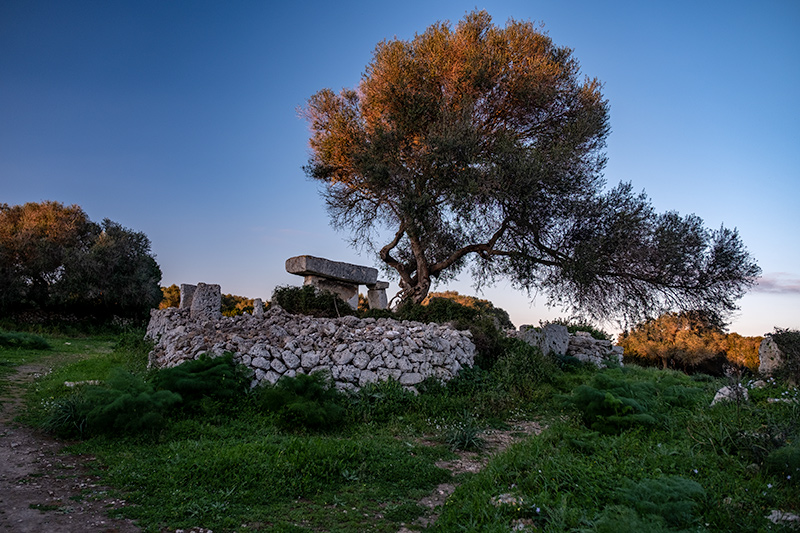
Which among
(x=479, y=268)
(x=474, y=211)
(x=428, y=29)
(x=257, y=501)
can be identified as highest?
(x=428, y=29)

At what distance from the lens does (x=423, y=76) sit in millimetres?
16406

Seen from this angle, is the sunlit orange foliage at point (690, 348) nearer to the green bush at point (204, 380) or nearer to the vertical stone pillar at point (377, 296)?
the vertical stone pillar at point (377, 296)

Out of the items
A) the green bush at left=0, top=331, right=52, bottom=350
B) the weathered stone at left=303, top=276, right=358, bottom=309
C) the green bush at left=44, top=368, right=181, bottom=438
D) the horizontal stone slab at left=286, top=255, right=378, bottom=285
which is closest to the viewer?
the green bush at left=44, top=368, right=181, bottom=438

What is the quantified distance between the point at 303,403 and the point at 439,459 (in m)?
2.15

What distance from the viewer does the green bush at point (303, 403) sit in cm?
726

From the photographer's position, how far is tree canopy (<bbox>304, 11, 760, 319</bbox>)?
14375mm

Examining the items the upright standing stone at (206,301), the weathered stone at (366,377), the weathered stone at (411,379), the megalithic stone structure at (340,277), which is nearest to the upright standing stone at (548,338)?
the megalithic stone structure at (340,277)

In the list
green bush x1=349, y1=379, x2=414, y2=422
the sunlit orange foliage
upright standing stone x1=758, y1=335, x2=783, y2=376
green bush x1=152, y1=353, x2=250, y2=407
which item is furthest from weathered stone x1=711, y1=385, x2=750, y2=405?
the sunlit orange foliage

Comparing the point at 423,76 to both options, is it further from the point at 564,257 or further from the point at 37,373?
the point at 37,373

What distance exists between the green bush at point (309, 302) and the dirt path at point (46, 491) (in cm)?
757

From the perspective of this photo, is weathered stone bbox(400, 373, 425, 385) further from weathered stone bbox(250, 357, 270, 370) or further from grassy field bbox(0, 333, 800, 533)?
weathered stone bbox(250, 357, 270, 370)

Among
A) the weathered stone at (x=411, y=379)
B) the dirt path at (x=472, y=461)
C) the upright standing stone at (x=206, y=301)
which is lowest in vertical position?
the dirt path at (x=472, y=461)

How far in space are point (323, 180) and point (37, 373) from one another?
1121 cm

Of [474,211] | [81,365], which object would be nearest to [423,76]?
[474,211]
